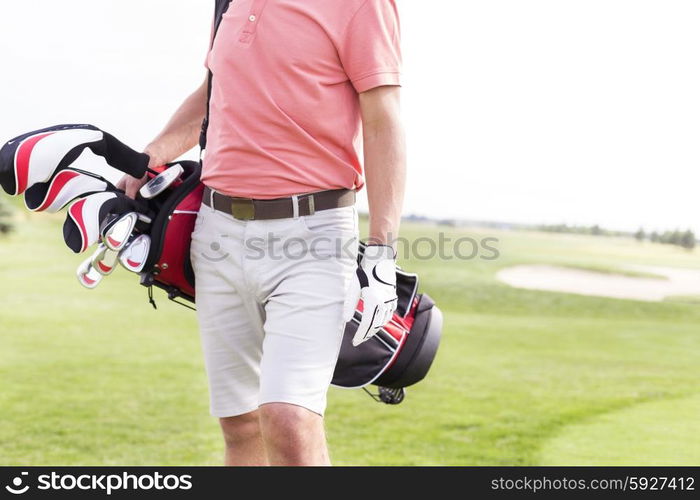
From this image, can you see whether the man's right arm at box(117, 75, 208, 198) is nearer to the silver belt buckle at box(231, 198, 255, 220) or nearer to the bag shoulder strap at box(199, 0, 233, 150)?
the bag shoulder strap at box(199, 0, 233, 150)

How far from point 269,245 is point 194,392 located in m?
4.01

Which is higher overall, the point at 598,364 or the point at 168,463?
the point at 168,463

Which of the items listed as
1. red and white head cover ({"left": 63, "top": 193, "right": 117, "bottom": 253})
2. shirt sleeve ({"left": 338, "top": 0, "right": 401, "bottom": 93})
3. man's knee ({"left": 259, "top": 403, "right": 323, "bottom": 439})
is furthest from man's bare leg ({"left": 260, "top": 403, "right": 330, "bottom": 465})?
shirt sleeve ({"left": 338, "top": 0, "right": 401, "bottom": 93})

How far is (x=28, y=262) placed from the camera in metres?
11.7

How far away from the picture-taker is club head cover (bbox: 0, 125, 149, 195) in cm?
231

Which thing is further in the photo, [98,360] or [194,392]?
[98,360]

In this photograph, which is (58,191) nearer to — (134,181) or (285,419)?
(134,181)

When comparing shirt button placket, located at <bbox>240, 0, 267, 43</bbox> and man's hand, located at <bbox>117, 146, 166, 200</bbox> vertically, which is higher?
shirt button placket, located at <bbox>240, 0, 267, 43</bbox>

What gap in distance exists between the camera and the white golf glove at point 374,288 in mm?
2129

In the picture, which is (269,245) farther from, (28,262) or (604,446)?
(28,262)

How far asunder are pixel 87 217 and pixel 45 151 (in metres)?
0.23

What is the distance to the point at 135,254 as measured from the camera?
96.6 inches

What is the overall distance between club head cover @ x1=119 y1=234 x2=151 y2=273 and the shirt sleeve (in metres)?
0.82

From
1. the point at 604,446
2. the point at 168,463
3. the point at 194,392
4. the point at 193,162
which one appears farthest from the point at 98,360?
the point at 193,162
